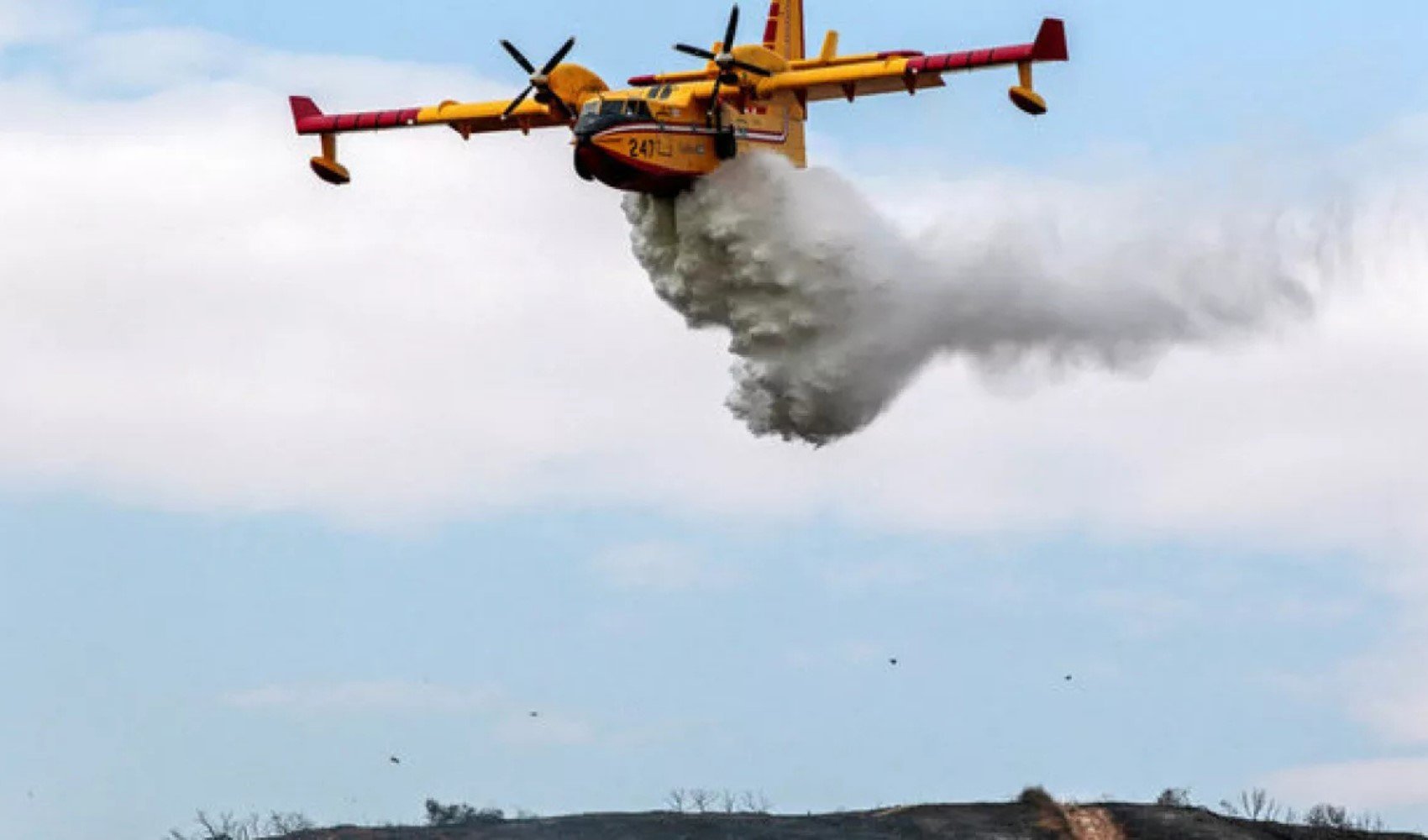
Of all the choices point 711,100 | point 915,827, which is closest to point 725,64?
point 711,100

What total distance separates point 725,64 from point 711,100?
2.69 ft

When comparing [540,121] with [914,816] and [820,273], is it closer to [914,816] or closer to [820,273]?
[820,273]

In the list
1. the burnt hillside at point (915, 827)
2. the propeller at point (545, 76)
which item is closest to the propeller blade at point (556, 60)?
the propeller at point (545, 76)

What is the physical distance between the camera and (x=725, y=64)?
180 ft

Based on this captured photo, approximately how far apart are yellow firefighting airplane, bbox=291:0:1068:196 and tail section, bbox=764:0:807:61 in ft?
0.13

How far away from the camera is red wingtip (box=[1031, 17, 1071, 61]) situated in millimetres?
53781

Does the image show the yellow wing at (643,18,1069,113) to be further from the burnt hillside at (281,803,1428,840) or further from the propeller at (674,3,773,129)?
the burnt hillside at (281,803,1428,840)

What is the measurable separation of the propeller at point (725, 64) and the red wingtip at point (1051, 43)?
5660 millimetres

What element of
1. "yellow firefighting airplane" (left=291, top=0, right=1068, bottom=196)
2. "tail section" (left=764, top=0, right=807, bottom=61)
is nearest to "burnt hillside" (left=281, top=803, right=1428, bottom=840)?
"yellow firefighting airplane" (left=291, top=0, right=1068, bottom=196)

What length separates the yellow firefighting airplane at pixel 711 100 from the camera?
2079 inches

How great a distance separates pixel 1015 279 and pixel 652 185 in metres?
8.17

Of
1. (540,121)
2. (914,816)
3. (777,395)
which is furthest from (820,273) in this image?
(914,816)

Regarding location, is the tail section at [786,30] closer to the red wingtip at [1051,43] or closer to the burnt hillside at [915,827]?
the red wingtip at [1051,43]

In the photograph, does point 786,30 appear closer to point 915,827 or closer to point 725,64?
point 725,64
